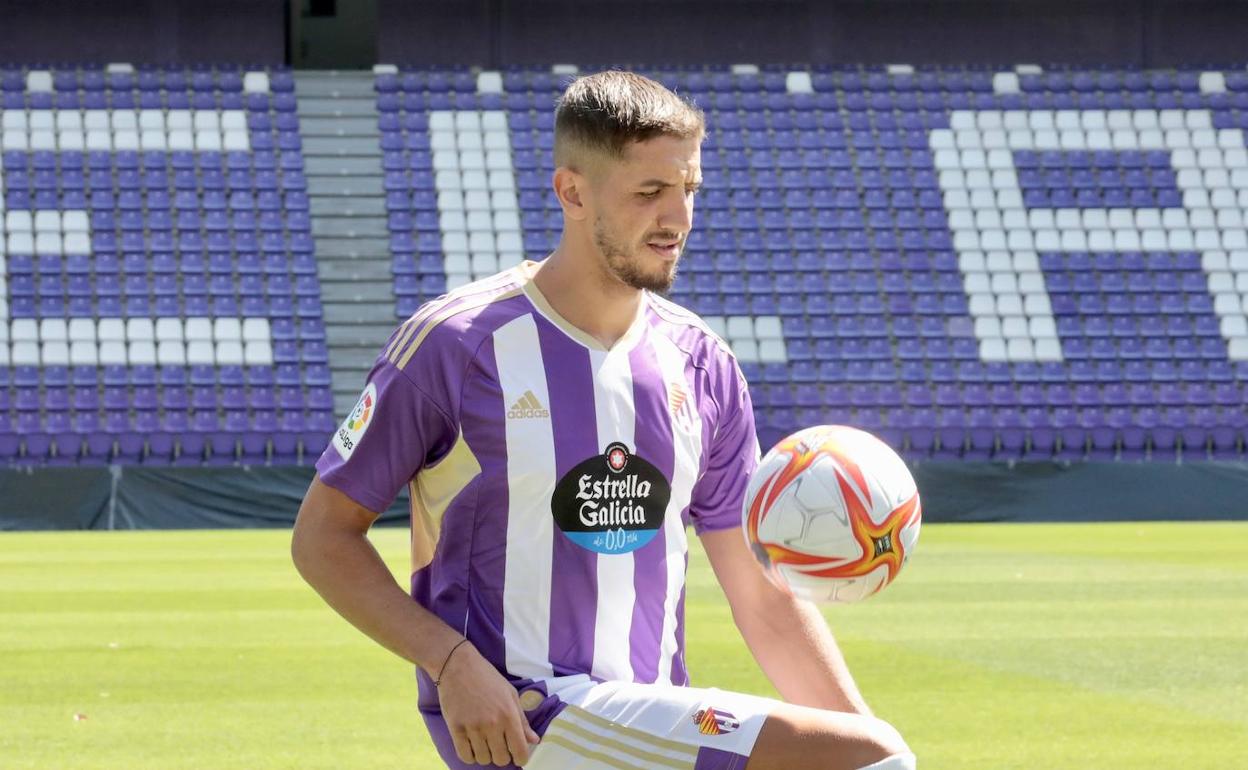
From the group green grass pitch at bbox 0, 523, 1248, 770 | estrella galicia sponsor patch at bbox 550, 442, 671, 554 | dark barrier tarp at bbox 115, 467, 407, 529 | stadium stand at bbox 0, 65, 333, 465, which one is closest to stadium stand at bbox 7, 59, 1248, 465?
stadium stand at bbox 0, 65, 333, 465

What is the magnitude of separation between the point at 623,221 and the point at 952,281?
24446 mm

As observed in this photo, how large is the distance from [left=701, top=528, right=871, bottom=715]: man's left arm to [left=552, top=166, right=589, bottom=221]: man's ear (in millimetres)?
748

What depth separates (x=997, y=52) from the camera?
3170cm

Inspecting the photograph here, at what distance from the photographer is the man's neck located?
3.53 meters

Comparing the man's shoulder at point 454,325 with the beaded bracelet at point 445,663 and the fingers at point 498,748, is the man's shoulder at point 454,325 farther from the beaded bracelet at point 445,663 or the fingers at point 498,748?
the fingers at point 498,748

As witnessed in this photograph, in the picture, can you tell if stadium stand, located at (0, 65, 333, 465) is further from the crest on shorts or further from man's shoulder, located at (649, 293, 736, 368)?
the crest on shorts

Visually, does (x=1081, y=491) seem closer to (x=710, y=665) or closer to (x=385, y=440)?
(x=710, y=665)

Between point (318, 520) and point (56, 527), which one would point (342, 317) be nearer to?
point (56, 527)

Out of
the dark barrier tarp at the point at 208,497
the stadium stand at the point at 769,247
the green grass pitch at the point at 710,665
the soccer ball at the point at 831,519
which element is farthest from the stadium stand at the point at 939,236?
the soccer ball at the point at 831,519

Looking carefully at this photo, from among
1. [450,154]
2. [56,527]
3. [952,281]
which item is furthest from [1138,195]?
[56,527]

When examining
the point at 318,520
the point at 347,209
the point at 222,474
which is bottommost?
the point at 318,520

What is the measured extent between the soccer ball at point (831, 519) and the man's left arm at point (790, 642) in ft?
0.24

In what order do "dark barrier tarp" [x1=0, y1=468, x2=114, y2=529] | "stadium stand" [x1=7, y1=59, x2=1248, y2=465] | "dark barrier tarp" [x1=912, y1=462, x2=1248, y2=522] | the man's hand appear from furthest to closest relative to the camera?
"stadium stand" [x1=7, y1=59, x2=1248, y2=465], "dark barrier tarp" [x1=912, y1=462, x2=1248, y2=522], "dark barrier tarp" [x1=0, y1=468, x2=114, y2=529], the man's hand

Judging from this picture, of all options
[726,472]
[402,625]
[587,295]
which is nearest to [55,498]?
[726,472]
